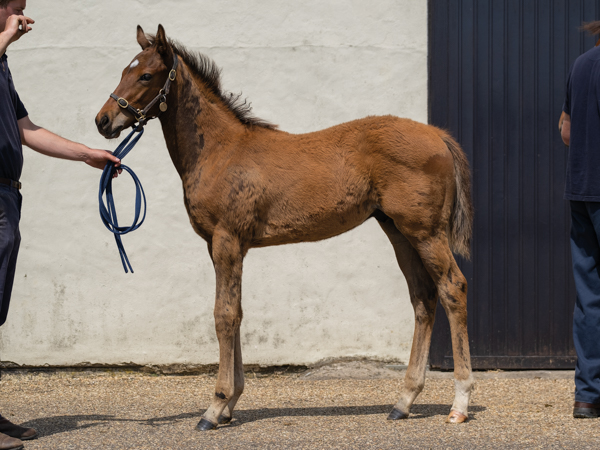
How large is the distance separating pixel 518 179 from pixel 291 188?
8.68 ft

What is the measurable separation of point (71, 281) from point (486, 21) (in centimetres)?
445

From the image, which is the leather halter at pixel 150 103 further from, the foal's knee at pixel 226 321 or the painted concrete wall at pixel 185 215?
the painted concrete wall at pixel 185 215

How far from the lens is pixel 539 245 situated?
18.5ft

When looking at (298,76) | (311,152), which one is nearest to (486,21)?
(298,76)

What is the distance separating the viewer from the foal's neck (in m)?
4.02

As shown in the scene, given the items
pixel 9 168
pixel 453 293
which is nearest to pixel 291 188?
pixel 453 293

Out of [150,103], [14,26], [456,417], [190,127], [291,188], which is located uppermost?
[14,26]

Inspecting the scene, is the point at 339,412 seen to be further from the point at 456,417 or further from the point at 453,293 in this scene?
the point at 453,293

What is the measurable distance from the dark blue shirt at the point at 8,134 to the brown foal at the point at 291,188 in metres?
0.52

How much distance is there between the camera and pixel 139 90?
3.85 meters

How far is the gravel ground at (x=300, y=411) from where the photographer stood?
350 centimetres

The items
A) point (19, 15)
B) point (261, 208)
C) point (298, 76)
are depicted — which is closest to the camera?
point (19, 15)

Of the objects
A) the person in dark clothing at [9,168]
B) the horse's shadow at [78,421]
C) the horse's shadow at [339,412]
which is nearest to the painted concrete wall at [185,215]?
the horse's shadow at [339,412]

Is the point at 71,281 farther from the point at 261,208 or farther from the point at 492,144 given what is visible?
the point at 492,144
